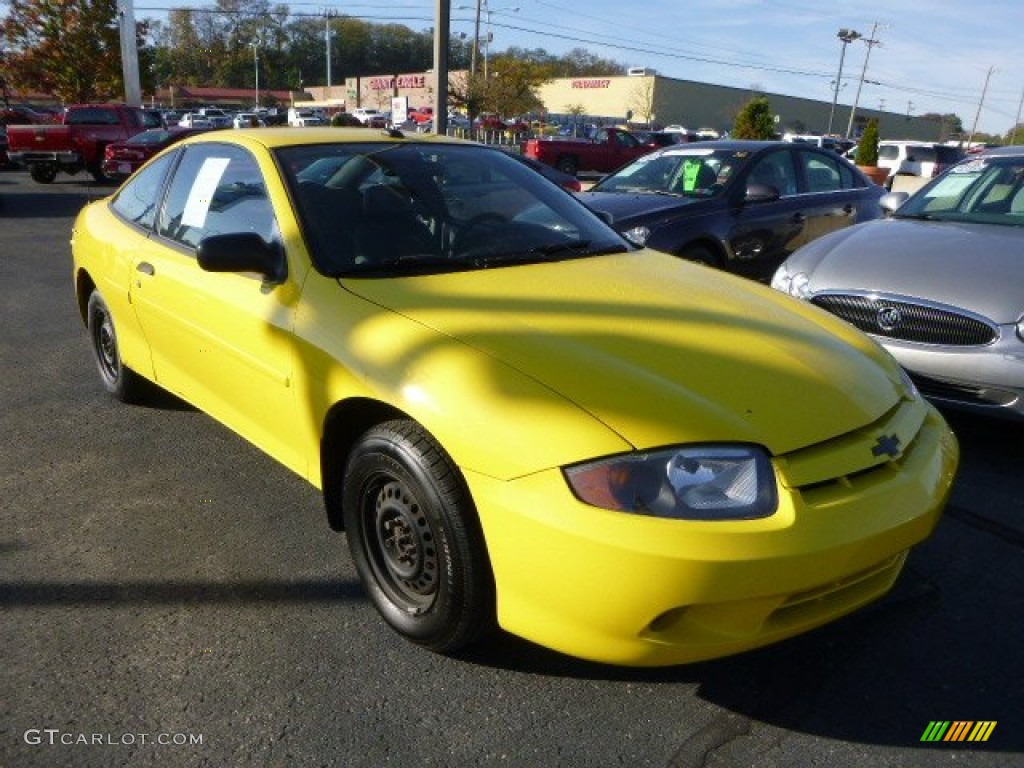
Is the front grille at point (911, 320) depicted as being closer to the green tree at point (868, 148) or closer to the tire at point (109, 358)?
the tire at point (109, 358)

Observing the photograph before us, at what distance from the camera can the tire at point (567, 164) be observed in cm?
2425

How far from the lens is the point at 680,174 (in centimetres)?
725

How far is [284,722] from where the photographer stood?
7.22 feet

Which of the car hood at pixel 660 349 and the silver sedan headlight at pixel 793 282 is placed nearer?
the car hood at pixel 660 349

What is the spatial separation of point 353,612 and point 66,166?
63.1 feet

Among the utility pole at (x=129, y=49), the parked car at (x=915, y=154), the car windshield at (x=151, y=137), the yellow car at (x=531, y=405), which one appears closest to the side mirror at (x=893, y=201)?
the yellow car at (x=531, y=405)

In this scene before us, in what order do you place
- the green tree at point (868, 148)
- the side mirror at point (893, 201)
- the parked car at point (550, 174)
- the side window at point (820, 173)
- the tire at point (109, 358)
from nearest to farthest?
the parked car at point (550, 174) → the tire at point (109, 358) → the side mirror at point (893, 201) → the side window at point (820, 173) → the green tree at point (868, 148)

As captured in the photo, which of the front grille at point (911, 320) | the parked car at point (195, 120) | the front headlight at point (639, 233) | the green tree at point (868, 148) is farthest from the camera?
the parked car at point (195, 120)

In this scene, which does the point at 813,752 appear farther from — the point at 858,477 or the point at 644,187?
the point at 644,187

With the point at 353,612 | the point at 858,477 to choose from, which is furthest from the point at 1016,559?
the point at 353,612

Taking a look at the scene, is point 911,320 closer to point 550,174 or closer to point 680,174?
point 680,174

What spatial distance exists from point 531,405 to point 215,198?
80.7 inches

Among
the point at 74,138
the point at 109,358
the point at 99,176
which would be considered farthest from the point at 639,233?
the point at 99,176

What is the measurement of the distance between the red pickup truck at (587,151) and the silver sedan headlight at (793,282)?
1944 cm
